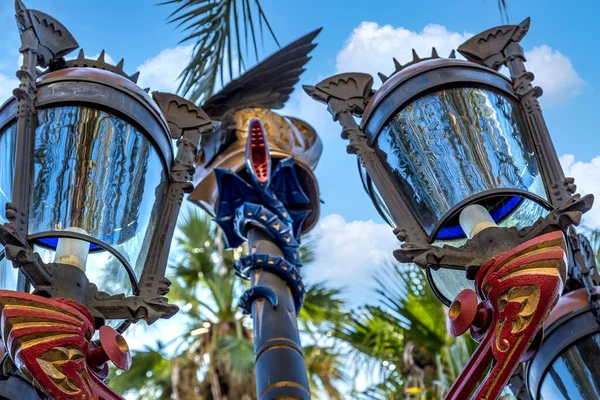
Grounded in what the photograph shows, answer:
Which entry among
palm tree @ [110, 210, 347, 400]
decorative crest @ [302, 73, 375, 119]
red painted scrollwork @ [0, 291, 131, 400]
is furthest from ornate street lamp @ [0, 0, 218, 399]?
palm tree @ [110, 210, 347, 400]

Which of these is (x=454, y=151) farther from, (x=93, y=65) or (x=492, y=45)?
(x=93, y=65)

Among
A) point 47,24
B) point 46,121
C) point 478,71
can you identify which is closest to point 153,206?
point 46,121

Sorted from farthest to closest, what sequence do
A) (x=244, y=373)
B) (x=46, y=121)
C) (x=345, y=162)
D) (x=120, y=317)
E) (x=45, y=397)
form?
(x=345, y=162) → (x=244, y=373) → (x=46, y=121) → (x=120, y=317) → (x=45, y=397)

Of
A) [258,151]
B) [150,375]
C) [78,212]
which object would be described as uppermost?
[150,375]

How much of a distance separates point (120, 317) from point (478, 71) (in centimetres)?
115

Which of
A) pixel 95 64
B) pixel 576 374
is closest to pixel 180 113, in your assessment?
pixel 95 64

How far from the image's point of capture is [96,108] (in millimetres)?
2195

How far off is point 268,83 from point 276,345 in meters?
1.79

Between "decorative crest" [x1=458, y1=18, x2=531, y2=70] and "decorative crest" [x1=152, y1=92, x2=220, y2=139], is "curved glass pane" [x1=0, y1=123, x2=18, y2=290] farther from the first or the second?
"decorative crest" [x1=458, y1=18, x2=531, y2=70]

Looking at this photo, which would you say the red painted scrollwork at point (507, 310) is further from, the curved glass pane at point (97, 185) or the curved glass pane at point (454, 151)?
the curved glass pane at point (97, 185)

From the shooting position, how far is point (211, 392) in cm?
1062

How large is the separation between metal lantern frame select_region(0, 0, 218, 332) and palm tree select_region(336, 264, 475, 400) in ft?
17.4

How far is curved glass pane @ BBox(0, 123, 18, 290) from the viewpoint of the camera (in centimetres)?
208

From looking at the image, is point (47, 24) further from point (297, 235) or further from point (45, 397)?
point (297, 235)
